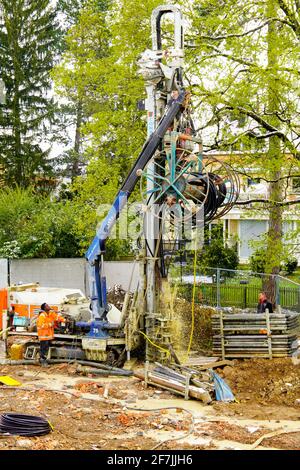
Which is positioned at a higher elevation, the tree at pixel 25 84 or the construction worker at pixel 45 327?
the tree at pixel 25 84

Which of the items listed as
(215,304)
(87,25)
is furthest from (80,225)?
(87,25)

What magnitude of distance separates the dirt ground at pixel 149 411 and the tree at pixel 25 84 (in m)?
21.0

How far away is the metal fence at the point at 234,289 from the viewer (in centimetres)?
1988

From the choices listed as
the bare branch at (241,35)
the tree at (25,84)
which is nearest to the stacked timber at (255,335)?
the bare branch at (241,35)

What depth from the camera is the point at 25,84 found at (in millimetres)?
34562

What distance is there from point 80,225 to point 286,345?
8389 millimetres

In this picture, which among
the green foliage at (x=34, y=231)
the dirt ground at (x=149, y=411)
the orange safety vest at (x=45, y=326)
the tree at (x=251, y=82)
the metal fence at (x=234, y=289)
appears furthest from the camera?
the green foliage at (x=34, y=231)

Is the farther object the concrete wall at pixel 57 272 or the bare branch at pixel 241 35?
the concrete wall at pixel 57 272

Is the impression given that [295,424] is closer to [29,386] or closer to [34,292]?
[29,386]

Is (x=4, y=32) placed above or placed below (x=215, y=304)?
above

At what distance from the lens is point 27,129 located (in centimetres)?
3428

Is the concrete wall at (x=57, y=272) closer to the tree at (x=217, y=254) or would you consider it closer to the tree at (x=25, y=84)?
the tree at (x=217, y=254)

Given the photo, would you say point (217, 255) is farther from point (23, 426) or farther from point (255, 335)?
point (23, 426)

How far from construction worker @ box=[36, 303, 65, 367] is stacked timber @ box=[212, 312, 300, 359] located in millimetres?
3684
